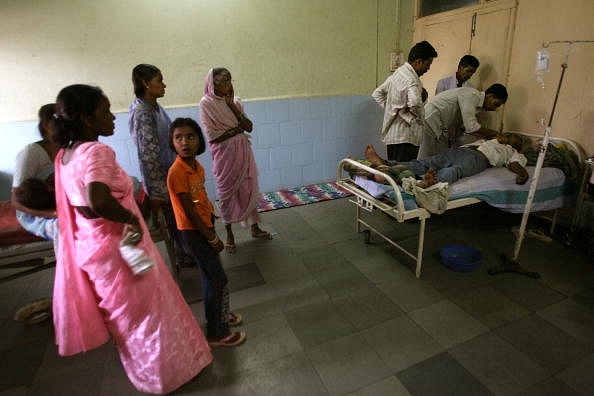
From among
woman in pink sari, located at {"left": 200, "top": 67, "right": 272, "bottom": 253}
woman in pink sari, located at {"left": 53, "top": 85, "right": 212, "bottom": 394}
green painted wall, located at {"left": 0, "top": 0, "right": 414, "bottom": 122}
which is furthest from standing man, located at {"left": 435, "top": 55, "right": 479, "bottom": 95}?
woman in pink sari, located at {"left": 53, "top": 85, "right": 212, "bottom": 394}

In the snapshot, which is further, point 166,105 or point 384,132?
point 166,105

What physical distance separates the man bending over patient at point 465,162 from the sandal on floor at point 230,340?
150cm

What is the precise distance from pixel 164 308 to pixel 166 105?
2819 millimetres

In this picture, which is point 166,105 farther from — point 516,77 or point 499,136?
point 516,77

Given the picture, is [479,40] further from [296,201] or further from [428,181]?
[296,201]

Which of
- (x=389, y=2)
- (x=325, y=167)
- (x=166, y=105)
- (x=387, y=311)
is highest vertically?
(x=389, y=2)

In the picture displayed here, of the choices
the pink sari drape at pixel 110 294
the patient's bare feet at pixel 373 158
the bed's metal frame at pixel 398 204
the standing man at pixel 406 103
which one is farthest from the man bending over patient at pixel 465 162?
the pink sari drape at pixel 110 294

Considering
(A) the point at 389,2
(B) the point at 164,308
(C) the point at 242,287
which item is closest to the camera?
(B) the point at 164,308

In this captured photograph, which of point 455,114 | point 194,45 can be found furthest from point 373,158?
point 194,45

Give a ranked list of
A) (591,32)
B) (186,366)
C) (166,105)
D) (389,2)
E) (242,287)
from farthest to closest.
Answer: (389,2), (166,105), (591,32), (242,287), (186,366)

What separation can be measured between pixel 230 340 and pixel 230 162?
1446 millimetres

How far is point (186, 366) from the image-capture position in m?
1.68

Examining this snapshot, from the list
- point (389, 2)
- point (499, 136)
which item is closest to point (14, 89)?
point (389, 2)

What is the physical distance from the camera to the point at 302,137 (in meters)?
4.40
